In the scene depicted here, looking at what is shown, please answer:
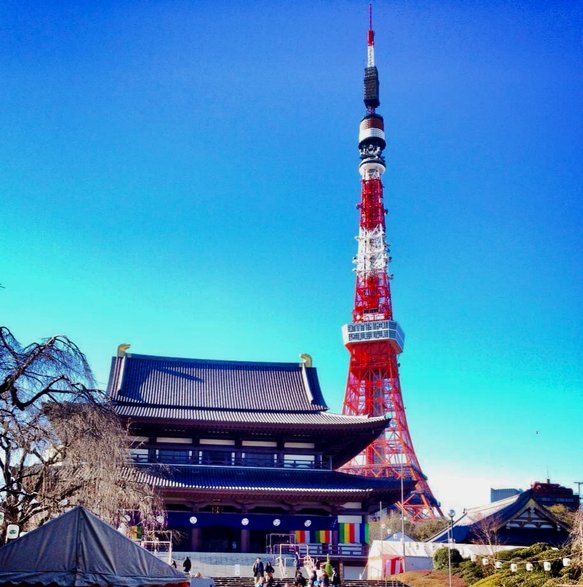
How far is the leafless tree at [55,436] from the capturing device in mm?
11336

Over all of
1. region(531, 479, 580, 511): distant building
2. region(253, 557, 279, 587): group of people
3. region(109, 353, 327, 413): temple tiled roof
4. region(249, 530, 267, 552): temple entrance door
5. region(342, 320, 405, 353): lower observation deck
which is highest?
region(342, 320, 405, 353): lower observation deck

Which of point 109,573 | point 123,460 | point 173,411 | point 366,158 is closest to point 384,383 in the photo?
point 366,158

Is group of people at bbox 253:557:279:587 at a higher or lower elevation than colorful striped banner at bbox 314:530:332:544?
lower

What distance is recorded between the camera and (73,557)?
7664 mm

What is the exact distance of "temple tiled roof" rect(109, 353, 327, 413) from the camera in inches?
1411

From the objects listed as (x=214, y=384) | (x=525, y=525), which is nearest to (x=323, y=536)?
(x=214, y=384)

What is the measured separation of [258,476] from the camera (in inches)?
1272

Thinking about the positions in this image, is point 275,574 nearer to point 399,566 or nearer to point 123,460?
point 399,566

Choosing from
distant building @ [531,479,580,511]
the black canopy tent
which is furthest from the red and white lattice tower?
the black canopy tent

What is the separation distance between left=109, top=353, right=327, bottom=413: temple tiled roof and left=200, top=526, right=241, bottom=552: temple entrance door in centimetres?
624

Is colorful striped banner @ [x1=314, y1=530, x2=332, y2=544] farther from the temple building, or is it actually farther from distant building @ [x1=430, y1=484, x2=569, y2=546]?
distant building @ [x1=430, y1=484, x2=569, y2=546]

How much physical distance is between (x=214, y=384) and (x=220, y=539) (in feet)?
29.6

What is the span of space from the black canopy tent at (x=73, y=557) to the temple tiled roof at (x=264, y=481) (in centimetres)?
2164

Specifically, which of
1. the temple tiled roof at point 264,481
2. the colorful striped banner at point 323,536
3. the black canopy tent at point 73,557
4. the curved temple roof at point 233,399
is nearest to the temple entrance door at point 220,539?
the temple tiled roof at point 264,481
